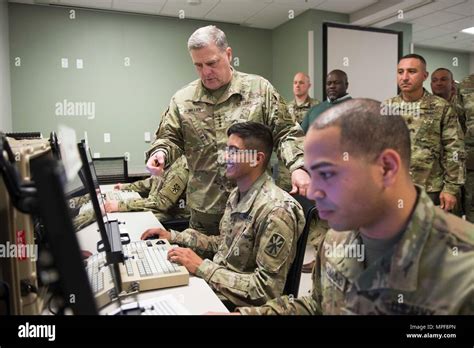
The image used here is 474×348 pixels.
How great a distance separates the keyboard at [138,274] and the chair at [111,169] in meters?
0.75

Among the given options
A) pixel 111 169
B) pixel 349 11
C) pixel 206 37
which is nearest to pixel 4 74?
pixel 111 169

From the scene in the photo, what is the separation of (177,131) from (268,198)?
0.60 meters

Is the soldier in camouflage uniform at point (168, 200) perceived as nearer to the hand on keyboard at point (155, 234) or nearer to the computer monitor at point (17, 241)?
the hand on keyboard at point (155, 234)

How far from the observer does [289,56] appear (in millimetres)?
1615

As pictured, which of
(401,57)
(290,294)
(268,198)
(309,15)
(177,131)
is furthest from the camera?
(177,131)

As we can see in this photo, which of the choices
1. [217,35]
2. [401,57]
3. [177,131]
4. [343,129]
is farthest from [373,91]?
[177,131]

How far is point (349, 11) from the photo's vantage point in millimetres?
1433

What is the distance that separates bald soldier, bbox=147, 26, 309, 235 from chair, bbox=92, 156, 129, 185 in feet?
1.49

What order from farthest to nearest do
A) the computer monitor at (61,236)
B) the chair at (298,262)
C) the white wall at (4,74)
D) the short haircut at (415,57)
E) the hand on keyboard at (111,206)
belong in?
the hand on keyboard at (111,206) → the white wall at (4,74) → the short haircut at (415,57) → the chair at (298,262) → the computer monitor at (61,236)

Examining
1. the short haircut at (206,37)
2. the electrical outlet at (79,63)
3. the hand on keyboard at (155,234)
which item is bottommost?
the hand on keyboard at (155,234)

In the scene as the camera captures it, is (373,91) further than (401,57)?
No

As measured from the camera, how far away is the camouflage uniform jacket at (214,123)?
1.48 m

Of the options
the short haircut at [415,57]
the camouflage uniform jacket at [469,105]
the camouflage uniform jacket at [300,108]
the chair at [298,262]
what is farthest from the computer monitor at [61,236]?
the camouflage uniform jacket at [469,105]

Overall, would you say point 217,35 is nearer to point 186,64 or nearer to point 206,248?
point 186,64
